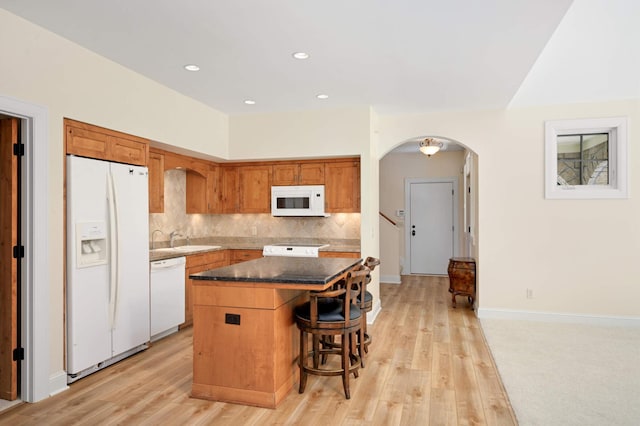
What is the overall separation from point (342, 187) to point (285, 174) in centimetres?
82

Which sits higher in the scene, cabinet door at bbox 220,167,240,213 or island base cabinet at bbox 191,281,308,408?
cabinet door at bbox 220,167,240,213

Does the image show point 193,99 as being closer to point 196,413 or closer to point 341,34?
point 341,34

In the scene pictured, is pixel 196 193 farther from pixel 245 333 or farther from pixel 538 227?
pixel 538 227

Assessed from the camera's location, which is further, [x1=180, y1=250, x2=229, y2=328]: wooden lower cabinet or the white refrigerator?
[x1=180, y1=250, x2=229, y2=328]: wooden lower cabinet

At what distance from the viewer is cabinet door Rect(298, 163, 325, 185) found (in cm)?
559

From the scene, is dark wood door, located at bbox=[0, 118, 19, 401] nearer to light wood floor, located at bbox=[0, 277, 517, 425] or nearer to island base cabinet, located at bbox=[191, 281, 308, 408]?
light wood floor, located at bbox=[0, 277, 517, 425]

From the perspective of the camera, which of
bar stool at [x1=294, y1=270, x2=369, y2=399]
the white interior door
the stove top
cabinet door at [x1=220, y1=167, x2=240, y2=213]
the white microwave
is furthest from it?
the white interior door

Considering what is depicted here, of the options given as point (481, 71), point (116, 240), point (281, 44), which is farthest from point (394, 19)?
point (116, 240)

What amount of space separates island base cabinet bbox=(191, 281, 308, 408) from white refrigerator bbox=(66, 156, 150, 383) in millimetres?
1037

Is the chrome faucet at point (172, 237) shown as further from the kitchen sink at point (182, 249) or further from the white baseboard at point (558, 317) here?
the white baseboard at point (558, 317)

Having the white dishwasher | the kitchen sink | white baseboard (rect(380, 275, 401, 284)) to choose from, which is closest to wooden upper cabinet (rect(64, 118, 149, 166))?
the white dishwasher

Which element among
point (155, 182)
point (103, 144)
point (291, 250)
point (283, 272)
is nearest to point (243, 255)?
point (291, 250)

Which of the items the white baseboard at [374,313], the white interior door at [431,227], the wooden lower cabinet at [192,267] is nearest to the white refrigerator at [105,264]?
the wooden lower cabinet at [192,267]

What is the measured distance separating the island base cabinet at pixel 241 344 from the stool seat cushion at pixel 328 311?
0.45 feet
